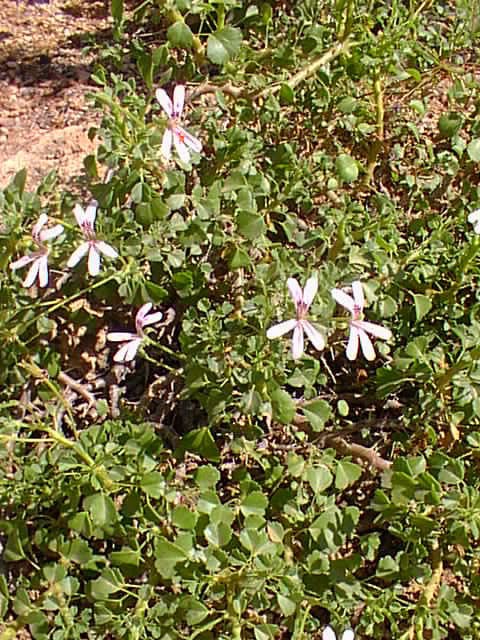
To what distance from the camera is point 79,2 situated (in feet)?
10.0

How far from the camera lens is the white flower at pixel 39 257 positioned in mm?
1945

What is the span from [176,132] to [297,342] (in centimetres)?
51

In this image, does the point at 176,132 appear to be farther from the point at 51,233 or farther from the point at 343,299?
the point at 343,299

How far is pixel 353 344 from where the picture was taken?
1.81 metres

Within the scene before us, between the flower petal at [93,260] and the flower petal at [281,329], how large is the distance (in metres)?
0.37

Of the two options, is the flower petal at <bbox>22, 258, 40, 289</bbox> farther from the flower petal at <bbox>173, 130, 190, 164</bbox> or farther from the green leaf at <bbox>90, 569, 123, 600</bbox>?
the green leaf at <bbox>90, 569, 123, 600</bbox>

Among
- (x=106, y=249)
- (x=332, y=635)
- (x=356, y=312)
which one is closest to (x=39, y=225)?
(x=106, y=249)

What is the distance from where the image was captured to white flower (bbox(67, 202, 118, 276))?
1.93 metres

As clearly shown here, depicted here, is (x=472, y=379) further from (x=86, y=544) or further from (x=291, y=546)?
(x=86, y=544)

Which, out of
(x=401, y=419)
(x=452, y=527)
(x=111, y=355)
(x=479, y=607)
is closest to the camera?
(x=452, y=527)

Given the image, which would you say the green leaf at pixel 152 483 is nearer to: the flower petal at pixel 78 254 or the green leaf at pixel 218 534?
the green leaf at pixel 218 534

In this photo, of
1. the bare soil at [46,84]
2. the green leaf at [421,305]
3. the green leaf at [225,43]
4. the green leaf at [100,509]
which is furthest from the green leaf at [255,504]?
the bare soil at [46,84]

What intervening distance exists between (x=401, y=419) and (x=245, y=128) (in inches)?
30.7

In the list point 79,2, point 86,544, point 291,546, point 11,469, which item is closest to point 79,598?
point 86,544
